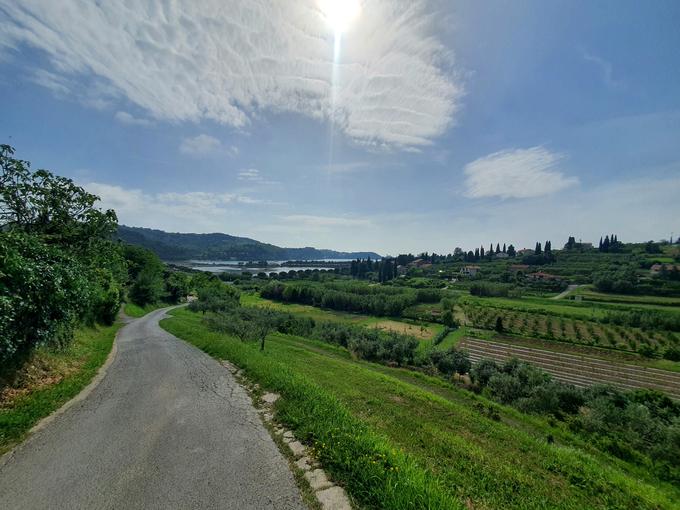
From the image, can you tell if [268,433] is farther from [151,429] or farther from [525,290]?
Answer: [525,290]

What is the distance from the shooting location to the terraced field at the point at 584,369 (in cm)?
4656

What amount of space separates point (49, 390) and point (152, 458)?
6.03 meters

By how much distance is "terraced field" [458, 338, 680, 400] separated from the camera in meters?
46.6

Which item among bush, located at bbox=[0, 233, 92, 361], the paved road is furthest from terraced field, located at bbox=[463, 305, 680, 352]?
bush, located at bbox=[0, 233, 92, 361]

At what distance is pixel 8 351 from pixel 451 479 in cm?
1143

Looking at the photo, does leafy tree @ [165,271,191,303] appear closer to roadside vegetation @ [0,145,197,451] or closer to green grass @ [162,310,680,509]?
roadside vegetation @ [0,145,197,451]

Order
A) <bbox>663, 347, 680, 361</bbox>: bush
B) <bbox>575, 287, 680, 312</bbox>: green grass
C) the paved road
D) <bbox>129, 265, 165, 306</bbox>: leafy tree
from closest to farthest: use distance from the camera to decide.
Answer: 1. the paved road
2. <bbox>129, 265, 165, 306</bbox>: leafy tree
3. <bbox>663, 347, 680, 361</bbox>: bush
4. <bbox>575, 287, 680, 312</bbox>: green grass

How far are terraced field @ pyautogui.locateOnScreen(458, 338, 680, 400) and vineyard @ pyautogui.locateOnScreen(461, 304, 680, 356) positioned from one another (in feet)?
33.4

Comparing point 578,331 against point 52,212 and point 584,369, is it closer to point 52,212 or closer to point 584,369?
point 584,369

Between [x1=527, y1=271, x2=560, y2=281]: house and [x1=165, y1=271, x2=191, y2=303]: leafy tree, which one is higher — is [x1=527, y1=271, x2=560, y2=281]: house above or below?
above

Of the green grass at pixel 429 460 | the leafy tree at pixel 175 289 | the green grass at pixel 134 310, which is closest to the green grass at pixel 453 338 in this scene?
the green grass at pixel 134 310

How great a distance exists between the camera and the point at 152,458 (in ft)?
18.0

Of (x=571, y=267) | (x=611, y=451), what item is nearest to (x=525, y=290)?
(x=571, y=267)

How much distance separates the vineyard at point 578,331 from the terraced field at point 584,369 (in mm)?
10195
